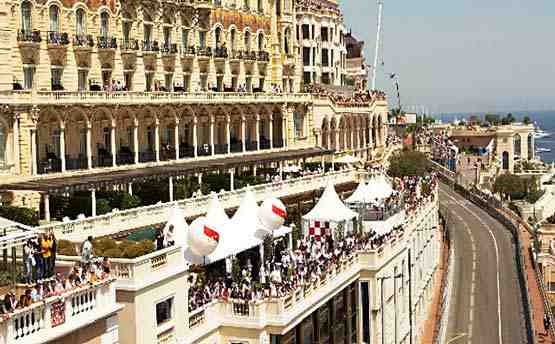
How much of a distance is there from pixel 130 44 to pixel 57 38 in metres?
8.45

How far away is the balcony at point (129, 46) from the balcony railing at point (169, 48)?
3.99 m

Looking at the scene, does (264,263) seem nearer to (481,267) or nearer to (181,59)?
(181,59)

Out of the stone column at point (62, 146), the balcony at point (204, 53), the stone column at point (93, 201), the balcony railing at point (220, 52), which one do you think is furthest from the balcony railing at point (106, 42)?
the balcony railing at point (220, 52)

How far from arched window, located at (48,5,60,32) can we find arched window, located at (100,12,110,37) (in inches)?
183

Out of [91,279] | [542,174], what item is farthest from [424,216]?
[542,174]

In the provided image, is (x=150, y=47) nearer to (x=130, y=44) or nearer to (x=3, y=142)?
(x=130, y=44)

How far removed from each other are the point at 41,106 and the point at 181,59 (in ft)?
67.9

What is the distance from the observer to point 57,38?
59875mm

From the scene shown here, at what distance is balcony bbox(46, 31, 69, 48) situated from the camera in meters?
59.3

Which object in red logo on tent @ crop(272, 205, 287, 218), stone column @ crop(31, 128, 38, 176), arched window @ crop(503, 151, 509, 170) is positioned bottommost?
arched window @ crop(503, 151, 509, 170)

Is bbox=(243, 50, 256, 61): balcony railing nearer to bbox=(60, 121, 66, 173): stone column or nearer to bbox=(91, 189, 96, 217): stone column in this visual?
bbox=(60, 121, 66, 173): stone column

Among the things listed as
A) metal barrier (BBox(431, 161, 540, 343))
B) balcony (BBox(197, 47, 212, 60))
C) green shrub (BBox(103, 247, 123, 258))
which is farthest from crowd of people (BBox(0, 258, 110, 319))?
balcony (BBox(197, 47, 212, 60))

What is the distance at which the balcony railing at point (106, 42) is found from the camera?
64062 millimetres

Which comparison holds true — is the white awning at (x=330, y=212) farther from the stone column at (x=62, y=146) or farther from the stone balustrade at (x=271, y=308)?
the stone column at (x=62, y=146)
